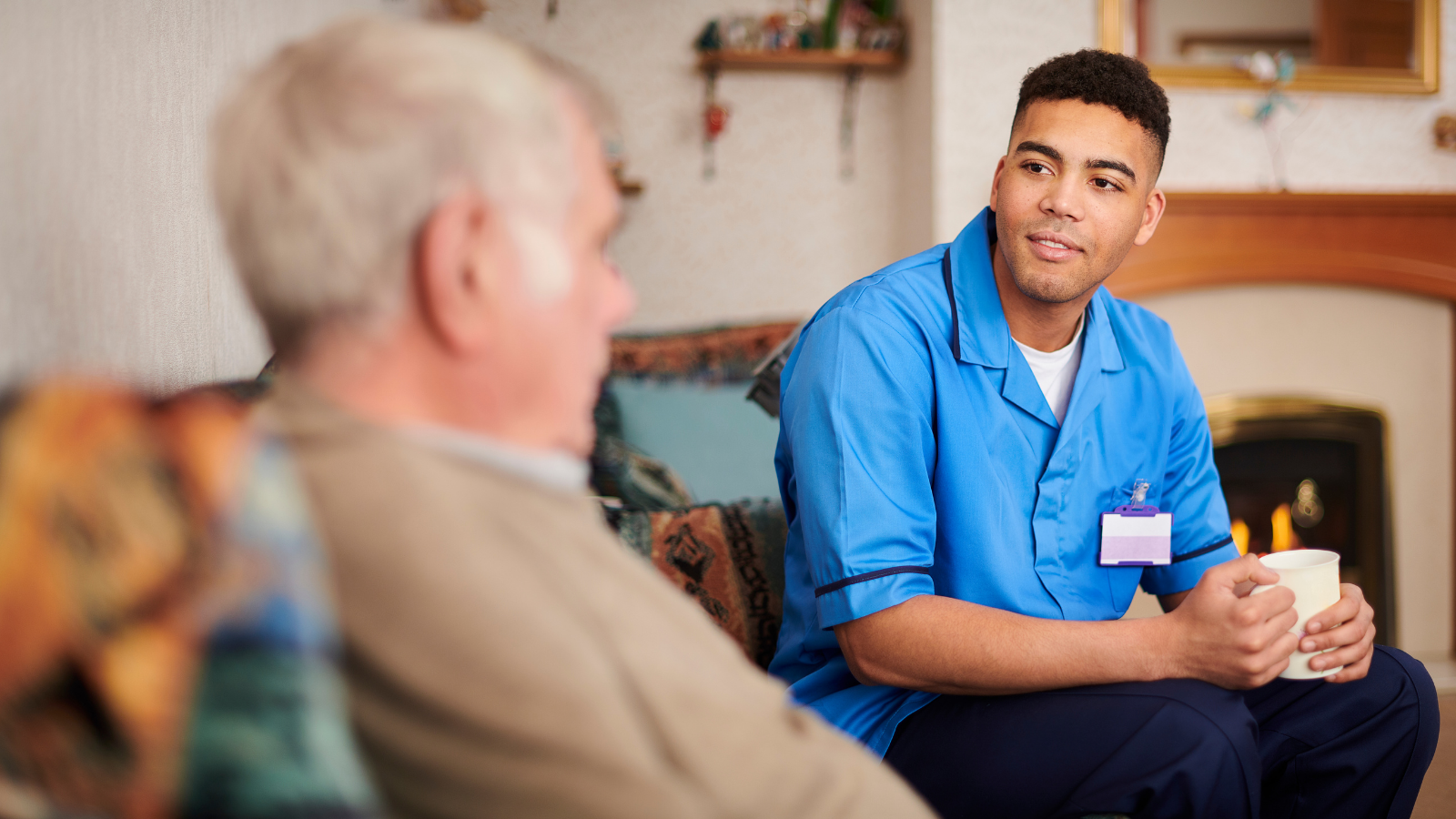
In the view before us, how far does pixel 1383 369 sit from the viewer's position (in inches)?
114

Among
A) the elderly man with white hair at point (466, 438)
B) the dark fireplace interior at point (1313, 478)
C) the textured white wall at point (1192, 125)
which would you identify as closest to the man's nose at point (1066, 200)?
the elderly man with white hair at point (466, 438)

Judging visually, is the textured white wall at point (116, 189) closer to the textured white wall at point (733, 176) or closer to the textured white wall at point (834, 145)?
the textured white wall at point (834, 145)

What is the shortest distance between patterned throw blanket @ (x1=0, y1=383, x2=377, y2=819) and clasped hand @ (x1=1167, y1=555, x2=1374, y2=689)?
81 centimetres

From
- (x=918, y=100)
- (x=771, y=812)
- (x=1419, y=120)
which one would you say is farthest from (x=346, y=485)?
(x=1419, y=120)

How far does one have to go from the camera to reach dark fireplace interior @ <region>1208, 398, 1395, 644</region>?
113 inches

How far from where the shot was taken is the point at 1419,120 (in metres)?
2.80

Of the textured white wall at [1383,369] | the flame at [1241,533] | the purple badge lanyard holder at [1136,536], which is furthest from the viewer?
the textured white wall at [1383,369]

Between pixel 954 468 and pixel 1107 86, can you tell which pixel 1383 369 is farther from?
pixel 954 468

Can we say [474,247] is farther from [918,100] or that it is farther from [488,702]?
[918,100]

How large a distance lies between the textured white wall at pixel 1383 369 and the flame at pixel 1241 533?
396 mm

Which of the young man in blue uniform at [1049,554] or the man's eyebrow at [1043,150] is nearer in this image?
the young man in blue uniform at [1049,554]

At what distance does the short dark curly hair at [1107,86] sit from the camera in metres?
1.27

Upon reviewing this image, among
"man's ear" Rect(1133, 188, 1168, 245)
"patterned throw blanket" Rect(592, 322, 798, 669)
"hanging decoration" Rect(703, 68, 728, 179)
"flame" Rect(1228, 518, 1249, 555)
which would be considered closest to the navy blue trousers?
"patterned throw blanket" Rect(592, 322, 798, 669)

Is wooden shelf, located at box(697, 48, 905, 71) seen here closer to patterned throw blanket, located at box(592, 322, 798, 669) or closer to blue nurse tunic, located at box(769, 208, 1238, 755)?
blue nurse tunic, located at box(769, 208, 1238, 755)
